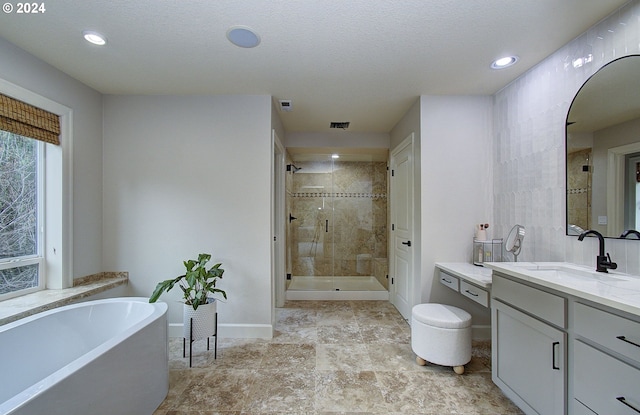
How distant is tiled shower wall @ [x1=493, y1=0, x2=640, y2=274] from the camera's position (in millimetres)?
1615

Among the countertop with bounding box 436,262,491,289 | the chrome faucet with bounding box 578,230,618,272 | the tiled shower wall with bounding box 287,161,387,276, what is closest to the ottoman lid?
the countertop with bounding box 436,262,491,289

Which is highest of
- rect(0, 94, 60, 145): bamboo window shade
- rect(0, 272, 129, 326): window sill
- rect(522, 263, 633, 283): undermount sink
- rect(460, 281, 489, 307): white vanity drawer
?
rect(0, 94, 60, 145): bamboo window shade

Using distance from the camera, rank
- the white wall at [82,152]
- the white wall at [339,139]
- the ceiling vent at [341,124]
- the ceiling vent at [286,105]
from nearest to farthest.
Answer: the white wall at [82,152] → the ceiling vent at [286,105] → the ceiling vent at [341,124] → the white wall at [339,139]

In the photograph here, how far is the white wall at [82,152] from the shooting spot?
221cm

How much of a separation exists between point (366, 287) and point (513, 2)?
12.0 feet

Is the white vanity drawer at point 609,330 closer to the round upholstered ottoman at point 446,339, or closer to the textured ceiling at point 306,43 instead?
the round upholstered ottoman at point 446,339

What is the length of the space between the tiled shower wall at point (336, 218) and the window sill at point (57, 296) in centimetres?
246

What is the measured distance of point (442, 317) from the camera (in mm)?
2156

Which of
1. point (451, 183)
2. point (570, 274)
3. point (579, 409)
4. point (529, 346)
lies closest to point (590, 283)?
point (570, 274)

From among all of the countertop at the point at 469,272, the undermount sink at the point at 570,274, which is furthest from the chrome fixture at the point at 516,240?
the undermount sink at the point at 570,274

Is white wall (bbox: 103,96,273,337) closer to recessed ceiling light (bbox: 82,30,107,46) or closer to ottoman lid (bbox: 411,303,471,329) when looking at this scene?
recessed ceiling light (bbox: 82,30,107,46)

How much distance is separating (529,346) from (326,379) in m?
1.35

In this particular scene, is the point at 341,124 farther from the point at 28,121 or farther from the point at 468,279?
the point at 28,121

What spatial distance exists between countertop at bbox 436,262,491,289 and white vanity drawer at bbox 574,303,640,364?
0.75 meters
